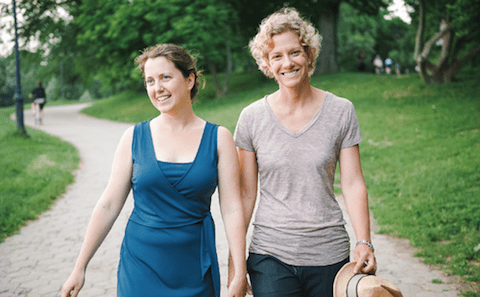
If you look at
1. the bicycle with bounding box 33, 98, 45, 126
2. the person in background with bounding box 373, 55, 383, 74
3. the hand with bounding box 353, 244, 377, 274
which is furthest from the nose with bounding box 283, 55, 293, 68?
the person in background with bounding box 373, 55, 383, 74

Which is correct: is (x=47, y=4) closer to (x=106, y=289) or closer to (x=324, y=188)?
(x=106, y=289)

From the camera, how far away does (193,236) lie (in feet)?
7.27

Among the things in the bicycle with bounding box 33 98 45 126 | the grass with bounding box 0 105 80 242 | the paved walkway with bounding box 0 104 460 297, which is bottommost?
the paved walkway with bounding box 0 104 460 297

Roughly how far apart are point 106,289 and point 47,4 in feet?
94.6

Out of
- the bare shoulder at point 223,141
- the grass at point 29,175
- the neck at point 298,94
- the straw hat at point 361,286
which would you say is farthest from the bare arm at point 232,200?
the grass at point 29,175

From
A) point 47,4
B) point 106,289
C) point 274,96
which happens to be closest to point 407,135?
point 106,289

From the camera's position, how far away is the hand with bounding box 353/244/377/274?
214 cm

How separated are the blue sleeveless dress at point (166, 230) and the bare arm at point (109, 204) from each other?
6 centimetres

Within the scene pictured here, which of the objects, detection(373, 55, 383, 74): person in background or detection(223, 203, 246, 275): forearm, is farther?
detection(373, 55, 383, 74): person in background

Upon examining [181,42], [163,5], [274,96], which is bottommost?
[274,96]

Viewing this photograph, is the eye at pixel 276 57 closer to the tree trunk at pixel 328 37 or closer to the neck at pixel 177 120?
the neck at pixel 177 120

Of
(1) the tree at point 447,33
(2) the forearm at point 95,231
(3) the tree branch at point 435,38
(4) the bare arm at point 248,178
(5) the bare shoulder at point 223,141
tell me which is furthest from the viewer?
(3) the tree branch at point 435,38

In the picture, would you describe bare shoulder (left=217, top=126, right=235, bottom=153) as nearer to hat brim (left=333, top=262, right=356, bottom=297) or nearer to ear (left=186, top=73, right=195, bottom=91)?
ear (left=186, top=73, right=195, bottom=91)

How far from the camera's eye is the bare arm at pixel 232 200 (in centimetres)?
228
